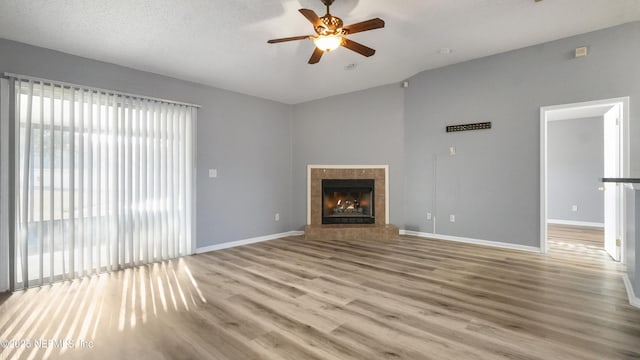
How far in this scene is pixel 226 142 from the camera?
16.9 feet

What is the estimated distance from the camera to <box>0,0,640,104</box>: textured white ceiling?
2.80 meters

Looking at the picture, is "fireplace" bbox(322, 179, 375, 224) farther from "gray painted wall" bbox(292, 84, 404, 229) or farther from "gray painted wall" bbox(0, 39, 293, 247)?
"gray painted wall" bbox(0, 39, 293, 247)

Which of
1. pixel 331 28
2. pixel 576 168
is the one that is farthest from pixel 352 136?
pixel 576 168

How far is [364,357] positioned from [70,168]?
3.87 meters

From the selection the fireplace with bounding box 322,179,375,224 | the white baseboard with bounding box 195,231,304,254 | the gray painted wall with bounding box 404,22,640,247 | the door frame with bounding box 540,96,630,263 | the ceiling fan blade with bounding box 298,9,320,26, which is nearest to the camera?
the ceiling fan blade with bounding box 298,9,320,26

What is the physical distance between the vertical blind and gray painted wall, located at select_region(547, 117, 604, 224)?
802cm

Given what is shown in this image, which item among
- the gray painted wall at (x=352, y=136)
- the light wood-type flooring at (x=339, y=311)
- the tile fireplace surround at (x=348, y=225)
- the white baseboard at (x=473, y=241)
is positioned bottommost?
the light wood-type flooring at (x=339, y=311)

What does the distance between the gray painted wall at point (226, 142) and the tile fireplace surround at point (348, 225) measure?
0.69 meters

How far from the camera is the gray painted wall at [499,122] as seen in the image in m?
3.73

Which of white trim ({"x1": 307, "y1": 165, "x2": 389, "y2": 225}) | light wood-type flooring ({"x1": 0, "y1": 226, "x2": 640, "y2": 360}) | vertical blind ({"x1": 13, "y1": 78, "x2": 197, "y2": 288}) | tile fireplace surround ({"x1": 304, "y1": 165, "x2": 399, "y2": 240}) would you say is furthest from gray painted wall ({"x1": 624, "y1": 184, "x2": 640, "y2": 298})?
vertical blind ({"x1": 13, "y1": 78, "x2": 197, "y2": 288})

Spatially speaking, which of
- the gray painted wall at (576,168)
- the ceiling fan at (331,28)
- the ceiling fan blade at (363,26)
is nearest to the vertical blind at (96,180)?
the ceiling fan at (331,28)

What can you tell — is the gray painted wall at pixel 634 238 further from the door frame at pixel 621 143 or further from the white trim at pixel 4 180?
the white trim at pixel 4 180

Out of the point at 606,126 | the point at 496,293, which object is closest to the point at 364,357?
the point at 496,293

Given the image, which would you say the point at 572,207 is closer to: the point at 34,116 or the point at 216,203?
the point at 216,203
